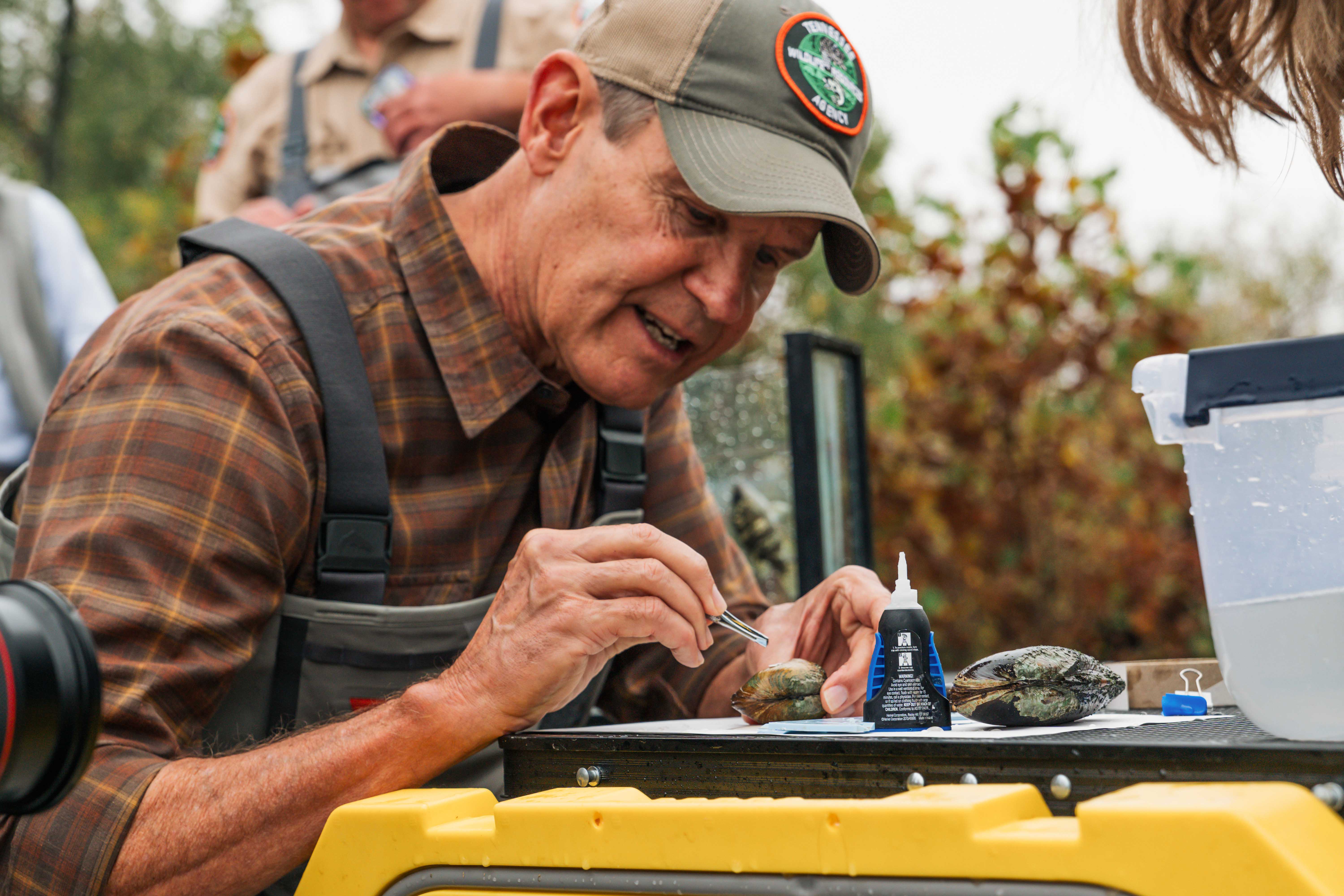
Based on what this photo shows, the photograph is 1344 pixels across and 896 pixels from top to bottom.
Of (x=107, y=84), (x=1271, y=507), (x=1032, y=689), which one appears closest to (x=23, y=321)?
→ (x=1032, y=689)

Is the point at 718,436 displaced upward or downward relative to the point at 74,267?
downward

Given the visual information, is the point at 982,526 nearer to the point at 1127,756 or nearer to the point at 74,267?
the point at 74,267

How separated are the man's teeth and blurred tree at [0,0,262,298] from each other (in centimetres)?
671

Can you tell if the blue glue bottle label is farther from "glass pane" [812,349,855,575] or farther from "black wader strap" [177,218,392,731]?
"glass pane" [812,349,855,575]

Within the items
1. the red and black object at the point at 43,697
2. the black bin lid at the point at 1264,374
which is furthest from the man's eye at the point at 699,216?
the red and black object at the point at 43,697

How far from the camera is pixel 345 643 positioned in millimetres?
1417

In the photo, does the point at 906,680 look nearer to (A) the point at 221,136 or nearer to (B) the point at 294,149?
(B) the point at 294,149

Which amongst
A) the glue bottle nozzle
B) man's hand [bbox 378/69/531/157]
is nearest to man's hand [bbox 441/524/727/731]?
the glue bottle nozzle

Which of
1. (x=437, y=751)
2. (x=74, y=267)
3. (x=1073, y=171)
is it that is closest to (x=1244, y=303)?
(x=1073, y=171)

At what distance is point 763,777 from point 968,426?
341 centimetres

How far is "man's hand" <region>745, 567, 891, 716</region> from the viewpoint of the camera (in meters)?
1.42

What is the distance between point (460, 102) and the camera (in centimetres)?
242

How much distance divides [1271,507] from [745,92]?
869 mm

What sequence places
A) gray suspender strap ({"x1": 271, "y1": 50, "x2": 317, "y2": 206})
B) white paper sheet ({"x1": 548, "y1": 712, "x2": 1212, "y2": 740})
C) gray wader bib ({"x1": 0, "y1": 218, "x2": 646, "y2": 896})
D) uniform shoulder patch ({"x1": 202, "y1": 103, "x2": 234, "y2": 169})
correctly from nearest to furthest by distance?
white paper sheet ({"x1": 548, "y1": 712, "x2": 1212, "y2": 740})
gray wader bib ({"x1": 0, "y1": 218, "x2": 646, "y2": 896})
gray suspender strap ({"x1": 271, "y1": 50, "x2": 317, "y2": 206})
uniform shoulder patch ({"x1": 202, "y1": 103, "x2": 234, "y2": 169})
